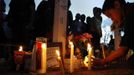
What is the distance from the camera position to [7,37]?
12164 mm

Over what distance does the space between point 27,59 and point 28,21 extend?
2302mm

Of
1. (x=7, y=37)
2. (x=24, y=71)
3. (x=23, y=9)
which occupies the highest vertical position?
(x=23, y=9)

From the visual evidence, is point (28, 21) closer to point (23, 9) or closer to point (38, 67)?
point (23, 9)

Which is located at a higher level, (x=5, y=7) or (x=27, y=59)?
(x=5, y=7)

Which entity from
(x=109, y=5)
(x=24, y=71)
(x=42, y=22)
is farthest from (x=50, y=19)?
(x=109, y=5)

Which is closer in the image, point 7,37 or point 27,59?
point 27,59

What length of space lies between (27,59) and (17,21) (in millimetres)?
2311

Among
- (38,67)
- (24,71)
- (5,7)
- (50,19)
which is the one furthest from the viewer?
(5,7)

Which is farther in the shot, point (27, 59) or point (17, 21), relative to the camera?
point (17, 21)

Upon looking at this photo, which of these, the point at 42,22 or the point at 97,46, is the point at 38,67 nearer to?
the point at 42,22

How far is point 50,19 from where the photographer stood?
38.3 ft

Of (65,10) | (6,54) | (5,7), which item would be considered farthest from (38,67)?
(5,7)

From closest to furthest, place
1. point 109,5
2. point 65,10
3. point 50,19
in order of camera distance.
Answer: point 109,5
point 65,10
point 50,19

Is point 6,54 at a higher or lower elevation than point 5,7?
lower
